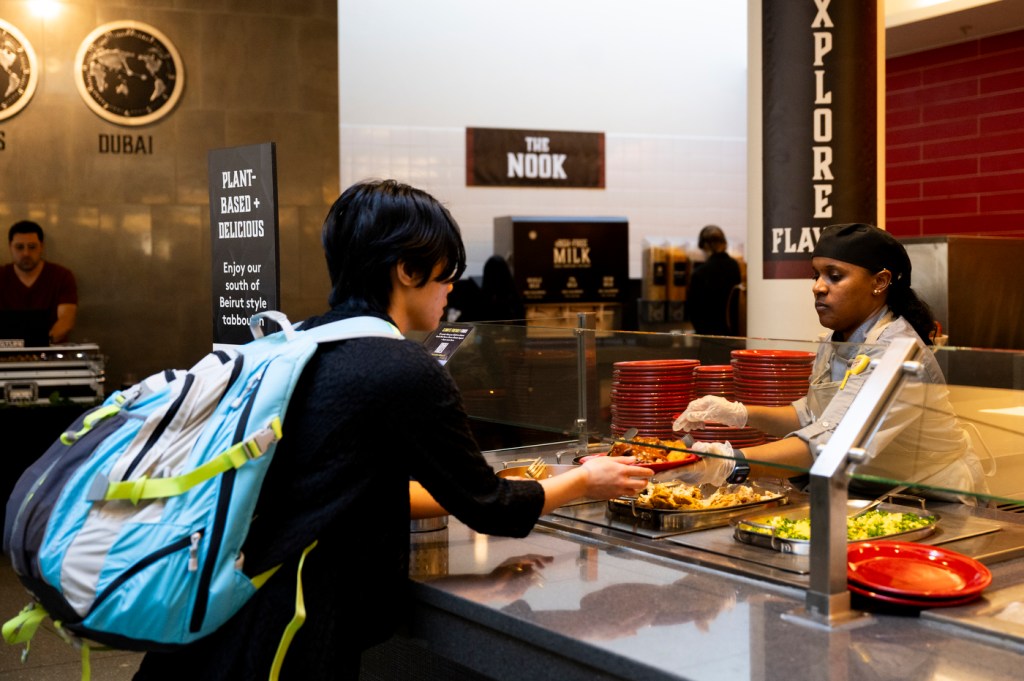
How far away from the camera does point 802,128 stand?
4449 mm

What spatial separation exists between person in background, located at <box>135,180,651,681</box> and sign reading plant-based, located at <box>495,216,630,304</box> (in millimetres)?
6721

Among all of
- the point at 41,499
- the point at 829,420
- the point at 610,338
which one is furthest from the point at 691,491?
the point at 41,499

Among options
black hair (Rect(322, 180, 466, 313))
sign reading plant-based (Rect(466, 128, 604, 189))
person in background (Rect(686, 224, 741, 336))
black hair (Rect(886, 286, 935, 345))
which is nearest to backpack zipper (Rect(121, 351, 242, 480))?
black hair (Rect(322, 180, 466, 313))

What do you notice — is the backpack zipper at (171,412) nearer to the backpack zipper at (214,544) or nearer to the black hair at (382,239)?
the backpack zipper at (214,544)

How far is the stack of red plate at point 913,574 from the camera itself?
6.05 ft

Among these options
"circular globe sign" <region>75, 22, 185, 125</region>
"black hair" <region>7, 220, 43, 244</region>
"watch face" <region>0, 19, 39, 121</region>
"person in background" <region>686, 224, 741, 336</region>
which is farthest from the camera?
"person in background" <region>686, 224, 741, 336</region>

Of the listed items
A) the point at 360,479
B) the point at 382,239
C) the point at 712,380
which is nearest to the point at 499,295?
the point at 712,380

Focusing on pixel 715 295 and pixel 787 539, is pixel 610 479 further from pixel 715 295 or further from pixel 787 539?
pixel 715 295

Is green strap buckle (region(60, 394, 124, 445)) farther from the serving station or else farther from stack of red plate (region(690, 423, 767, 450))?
stack of red plate (region(690, 423, 767, 450))

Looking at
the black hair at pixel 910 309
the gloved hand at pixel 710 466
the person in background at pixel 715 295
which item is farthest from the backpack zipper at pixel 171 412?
the person in background at pixel 715 295

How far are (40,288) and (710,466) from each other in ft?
18.9

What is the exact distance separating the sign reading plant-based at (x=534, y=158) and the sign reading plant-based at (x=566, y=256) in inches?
22.4

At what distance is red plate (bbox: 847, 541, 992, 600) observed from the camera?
1865 millimetres

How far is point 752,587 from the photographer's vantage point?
78.1 inches
